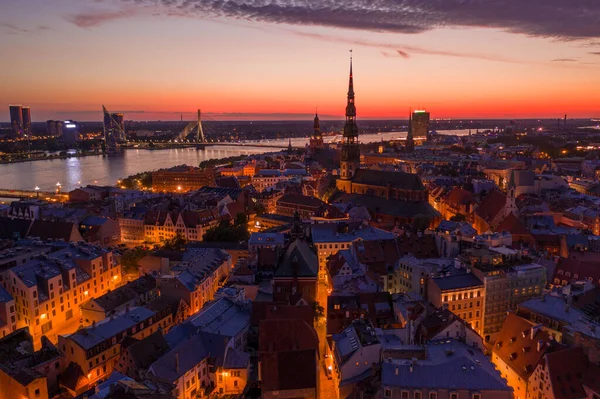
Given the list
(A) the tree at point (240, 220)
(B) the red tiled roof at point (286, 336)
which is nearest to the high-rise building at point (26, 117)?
(A) the tree at point (240, 220)

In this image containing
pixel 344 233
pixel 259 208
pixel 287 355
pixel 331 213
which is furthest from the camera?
pixel 259 208

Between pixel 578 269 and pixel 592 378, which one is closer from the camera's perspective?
pixel 592 378

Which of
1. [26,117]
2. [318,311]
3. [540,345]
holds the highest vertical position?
[26,117]

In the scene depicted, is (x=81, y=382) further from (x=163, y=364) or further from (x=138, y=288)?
(x=138, y=288)

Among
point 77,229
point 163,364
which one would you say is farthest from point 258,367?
point 77,229

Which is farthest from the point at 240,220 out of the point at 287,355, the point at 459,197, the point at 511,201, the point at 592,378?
the point at 592,378

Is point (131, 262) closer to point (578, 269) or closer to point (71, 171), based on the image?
point (578, 269)

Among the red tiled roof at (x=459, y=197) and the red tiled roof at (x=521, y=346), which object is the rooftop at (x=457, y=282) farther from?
the red tiled roof at (x=459, y=197)

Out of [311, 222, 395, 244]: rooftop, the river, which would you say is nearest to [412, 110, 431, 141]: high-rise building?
the river
